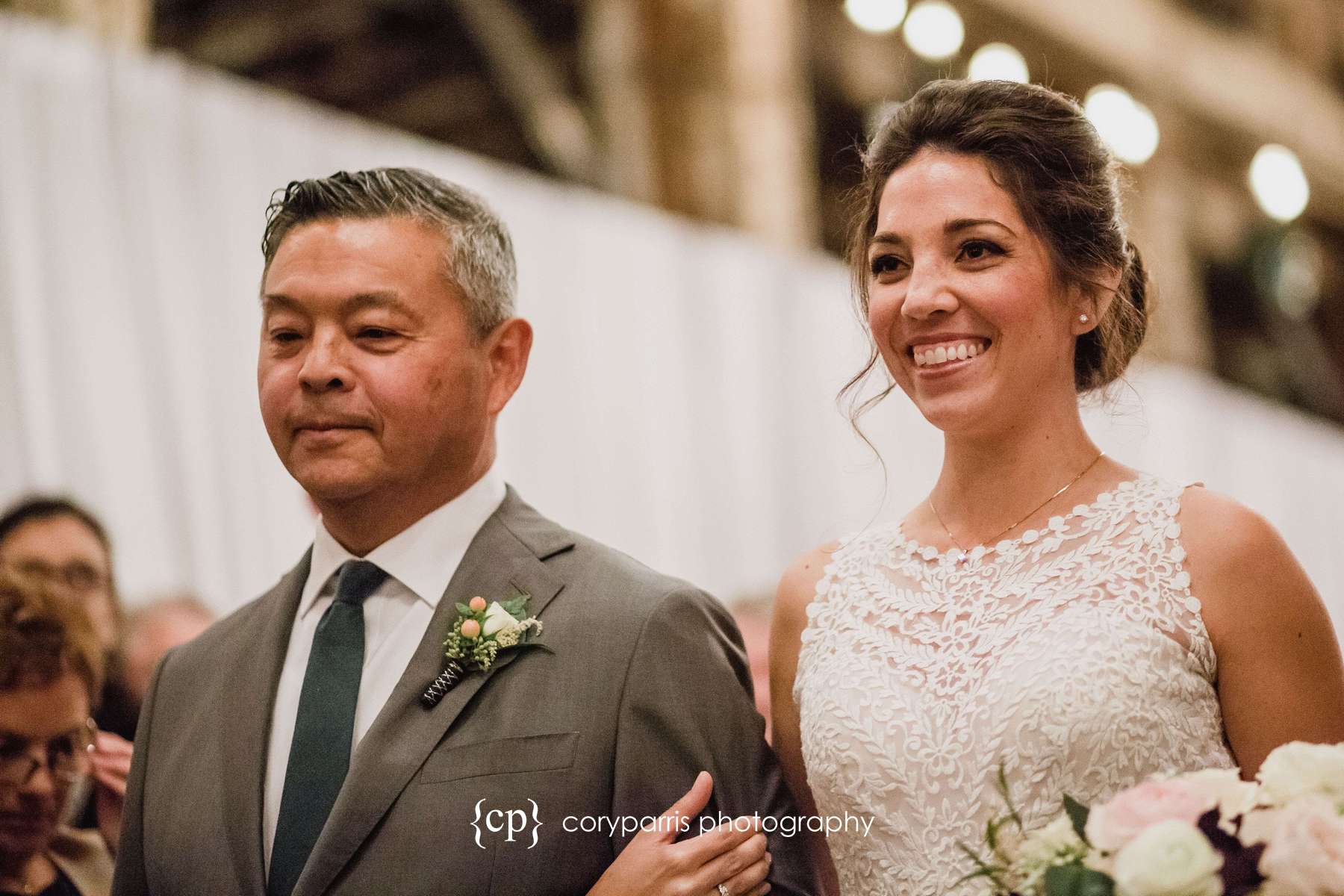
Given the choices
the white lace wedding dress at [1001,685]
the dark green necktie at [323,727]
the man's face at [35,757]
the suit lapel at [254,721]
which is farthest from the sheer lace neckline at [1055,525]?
the man's face at [35,757]

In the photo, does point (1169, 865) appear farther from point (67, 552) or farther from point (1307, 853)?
point (67, 552)

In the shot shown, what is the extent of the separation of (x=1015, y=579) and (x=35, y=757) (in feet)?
6.13

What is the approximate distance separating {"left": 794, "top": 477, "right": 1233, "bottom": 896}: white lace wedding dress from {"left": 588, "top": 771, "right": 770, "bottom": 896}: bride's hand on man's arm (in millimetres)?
246

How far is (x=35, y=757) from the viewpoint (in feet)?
9.73

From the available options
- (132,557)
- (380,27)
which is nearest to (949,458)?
(132,557)

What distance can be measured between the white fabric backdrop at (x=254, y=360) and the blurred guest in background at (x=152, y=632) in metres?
0.07

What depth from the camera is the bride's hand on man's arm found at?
2160 mm

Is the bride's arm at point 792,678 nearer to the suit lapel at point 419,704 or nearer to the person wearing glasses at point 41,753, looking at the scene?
the suit lapel at point 419,704

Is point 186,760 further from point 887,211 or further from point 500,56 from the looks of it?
point 500,56

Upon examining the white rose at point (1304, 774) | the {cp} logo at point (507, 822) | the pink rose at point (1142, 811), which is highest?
the white rose at point (1304, 774)

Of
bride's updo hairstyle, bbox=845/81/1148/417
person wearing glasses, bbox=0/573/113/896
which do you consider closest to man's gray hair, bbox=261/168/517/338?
bride's updo hairstyle, bbox=845/81/1148/417

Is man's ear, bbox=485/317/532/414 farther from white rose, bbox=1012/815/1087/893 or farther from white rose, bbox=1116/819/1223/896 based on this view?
white rose, bbox=1116/819/1223/896

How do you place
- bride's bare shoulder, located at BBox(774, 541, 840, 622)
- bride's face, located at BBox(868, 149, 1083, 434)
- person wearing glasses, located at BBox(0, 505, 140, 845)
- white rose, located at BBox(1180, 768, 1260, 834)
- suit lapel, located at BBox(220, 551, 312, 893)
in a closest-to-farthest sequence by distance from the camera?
white rose, located at BBox(1180, 768, 1260, 834) < suit lapel, located at BBox(220, 551, 312, 893) < bride's face, located at BBox(868, 149, 1083, 434) < bride's bare shoulder, located at BBox(774, 541, 840, 622) < person wearing glasses, located at BBox(0, 505, 140, 845)

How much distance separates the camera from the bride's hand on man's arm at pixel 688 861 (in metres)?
2.16
